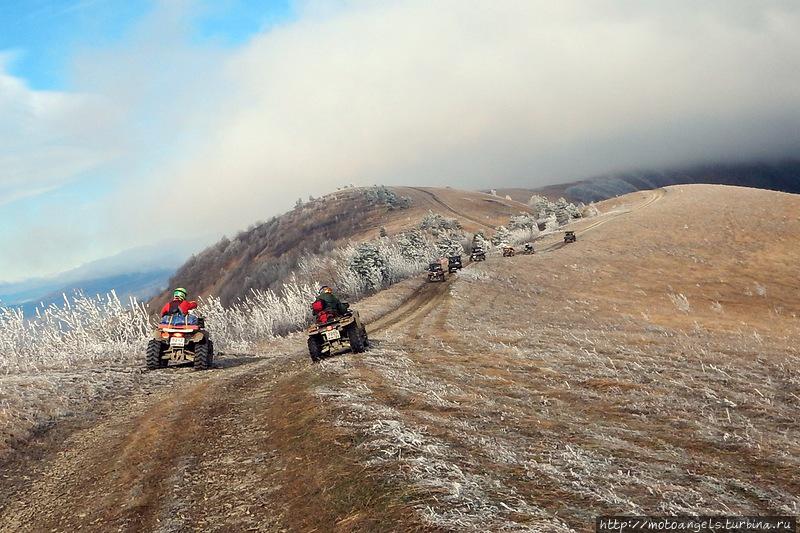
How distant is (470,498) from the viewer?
531 centimetres

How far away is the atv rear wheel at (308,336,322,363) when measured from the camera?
15.5 meters

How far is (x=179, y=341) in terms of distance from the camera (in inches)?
655

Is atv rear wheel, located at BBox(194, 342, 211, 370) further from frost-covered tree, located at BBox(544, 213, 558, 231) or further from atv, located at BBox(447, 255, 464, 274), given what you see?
frost-covered tree, located at BBox(544, 213, 558, 231)

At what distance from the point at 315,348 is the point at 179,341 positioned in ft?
15.7

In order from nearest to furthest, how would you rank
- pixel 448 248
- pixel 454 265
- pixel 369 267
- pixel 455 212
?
pixel 369 267
pixel 454 265
pixel 448 248
pixel 455 212

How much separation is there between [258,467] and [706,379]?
28.6 feet

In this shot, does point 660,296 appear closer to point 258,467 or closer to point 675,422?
point 675,422

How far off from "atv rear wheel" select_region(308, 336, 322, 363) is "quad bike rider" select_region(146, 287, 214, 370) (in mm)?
3808

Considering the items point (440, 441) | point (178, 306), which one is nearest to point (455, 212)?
point (178, 306)

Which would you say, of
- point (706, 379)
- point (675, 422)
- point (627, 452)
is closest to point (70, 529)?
point (627, 452)

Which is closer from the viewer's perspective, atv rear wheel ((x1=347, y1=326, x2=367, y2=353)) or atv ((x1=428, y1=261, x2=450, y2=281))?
atv rear wheel ((x1=347, y1=326, x2=367, y2=353))

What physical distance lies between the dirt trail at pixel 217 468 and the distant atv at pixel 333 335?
2.26m

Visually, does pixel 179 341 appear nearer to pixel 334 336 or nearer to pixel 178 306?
pixel 178 306

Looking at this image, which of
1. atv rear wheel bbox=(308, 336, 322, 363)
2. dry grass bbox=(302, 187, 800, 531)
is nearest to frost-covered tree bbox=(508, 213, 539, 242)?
dry grass bbox=(302, 187, 800, 531)
